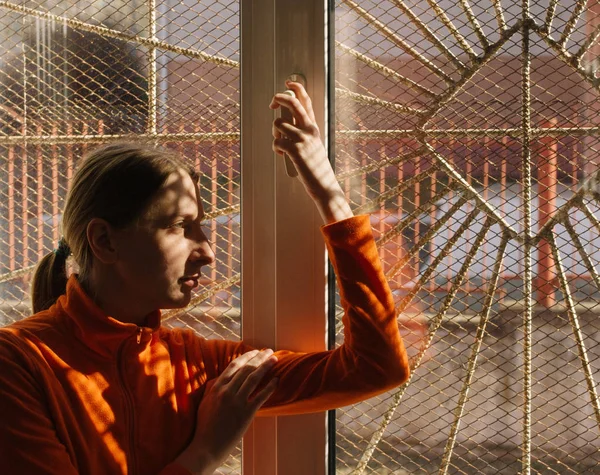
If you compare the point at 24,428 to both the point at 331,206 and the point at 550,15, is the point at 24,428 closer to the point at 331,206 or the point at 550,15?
the point at 331,206

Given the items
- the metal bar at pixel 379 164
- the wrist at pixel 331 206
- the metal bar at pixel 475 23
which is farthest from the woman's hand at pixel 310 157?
the metal bar at pixel 475 23

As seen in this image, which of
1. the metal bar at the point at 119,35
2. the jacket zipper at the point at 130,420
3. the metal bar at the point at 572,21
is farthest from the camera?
the metal bar at the point at 119,35

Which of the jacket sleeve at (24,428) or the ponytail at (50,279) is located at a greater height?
the ponytail at (50,279)

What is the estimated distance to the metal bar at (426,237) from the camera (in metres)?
1.07

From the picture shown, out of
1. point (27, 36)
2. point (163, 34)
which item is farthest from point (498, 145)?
point (27, 36)

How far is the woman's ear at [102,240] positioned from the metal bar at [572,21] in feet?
2.54

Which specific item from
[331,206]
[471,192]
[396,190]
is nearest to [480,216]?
[471,192]

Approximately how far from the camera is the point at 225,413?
36.9 inches

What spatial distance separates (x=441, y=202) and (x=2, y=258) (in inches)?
33.2

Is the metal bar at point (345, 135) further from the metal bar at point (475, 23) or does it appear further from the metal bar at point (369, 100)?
the metal bar at point (475, 23)

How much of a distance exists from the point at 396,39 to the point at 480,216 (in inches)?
13.1

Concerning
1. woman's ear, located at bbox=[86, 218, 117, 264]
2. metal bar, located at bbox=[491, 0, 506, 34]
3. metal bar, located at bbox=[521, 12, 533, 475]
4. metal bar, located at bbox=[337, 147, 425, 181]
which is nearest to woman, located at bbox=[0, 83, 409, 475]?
woman's ear, located at bbox=[86, 218, 117, 264]

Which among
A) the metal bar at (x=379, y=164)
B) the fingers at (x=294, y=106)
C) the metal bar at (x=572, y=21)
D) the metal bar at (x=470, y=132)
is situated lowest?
the metal bar at (x=379, y=164)

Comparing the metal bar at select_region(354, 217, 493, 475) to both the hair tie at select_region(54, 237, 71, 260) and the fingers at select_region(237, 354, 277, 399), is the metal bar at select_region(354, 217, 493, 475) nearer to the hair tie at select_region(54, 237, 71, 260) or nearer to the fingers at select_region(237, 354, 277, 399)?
the fingers at select_region(237, 354, 277, 399)
